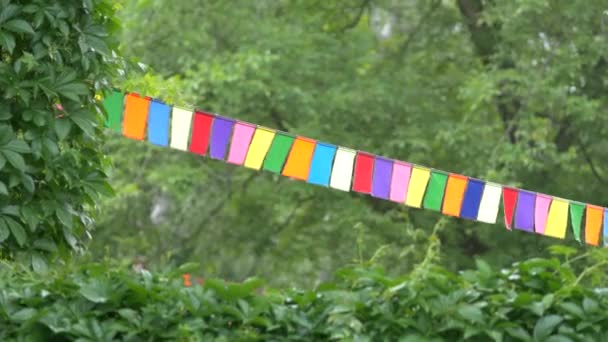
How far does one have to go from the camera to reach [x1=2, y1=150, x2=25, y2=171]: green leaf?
3656 mm

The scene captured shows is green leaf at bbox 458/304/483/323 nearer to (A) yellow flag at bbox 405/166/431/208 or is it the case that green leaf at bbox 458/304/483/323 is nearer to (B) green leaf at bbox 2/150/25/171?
(A) yellow flag at bbox 405/166/431/208

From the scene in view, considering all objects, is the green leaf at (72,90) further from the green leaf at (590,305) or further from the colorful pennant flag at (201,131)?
the green leaf at (590,305)

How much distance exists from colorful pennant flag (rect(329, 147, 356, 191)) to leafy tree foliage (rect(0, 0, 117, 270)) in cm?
120

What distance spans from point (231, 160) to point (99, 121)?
2.71 ft

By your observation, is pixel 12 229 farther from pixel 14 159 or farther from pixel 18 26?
pixel 18 26

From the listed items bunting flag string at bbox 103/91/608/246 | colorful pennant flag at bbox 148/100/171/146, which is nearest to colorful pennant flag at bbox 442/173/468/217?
bunting flag string at bbox 103/91/608/246

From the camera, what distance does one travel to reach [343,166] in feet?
15.9

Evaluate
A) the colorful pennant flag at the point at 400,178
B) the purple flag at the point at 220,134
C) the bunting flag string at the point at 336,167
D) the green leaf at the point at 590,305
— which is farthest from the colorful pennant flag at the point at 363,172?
the green leaf at the point at 590,305

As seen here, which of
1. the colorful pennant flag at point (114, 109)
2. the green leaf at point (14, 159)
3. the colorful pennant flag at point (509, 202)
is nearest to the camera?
the green leaf at point (14, 159)

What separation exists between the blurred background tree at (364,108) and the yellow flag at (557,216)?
463cm

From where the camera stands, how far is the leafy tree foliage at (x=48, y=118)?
373cm

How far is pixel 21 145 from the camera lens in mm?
3691

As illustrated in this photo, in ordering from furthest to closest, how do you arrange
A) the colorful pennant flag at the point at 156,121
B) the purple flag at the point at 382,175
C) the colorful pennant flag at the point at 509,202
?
the colorful pennant flag at the point at 509,202 < the purple flag at the point at 382,175 < the colorful pennant flag at the point at 156,121

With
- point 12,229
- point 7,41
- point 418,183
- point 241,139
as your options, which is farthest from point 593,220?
point 7,41
